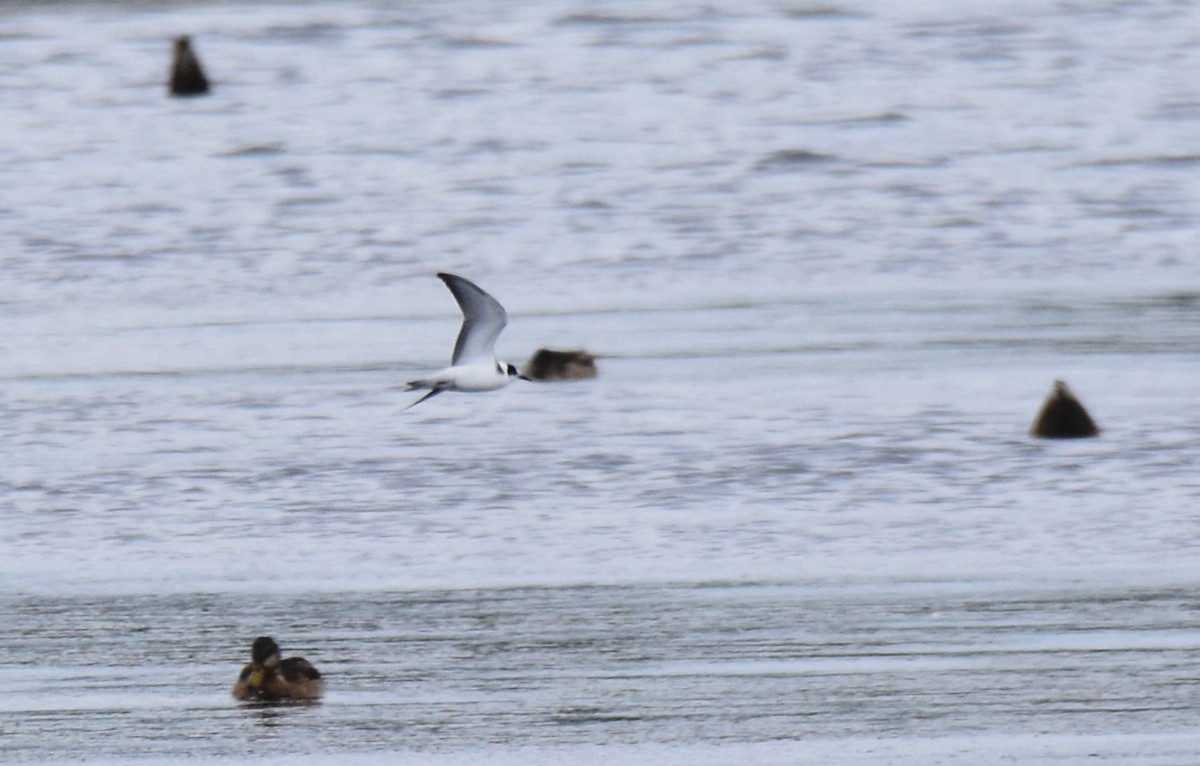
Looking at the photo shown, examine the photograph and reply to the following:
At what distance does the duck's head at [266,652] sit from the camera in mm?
8453

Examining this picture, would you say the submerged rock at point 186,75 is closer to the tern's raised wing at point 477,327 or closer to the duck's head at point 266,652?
the tern's raised wing at point 477,327

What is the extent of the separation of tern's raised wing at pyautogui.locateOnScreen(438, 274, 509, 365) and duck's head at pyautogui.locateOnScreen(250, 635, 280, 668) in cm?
326

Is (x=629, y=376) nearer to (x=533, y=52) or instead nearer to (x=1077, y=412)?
(x=1077, y=412)

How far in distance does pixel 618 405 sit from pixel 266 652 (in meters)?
4.76

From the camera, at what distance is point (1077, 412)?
11977 mm

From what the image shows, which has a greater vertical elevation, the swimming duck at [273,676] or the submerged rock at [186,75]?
the swimming duck at [273,676]

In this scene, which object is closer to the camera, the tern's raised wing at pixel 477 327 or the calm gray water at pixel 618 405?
the calm gray water at pixel 618 405

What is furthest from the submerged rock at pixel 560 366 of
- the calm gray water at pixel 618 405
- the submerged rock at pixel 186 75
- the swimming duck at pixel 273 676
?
the submerged rock at pixel 186 75

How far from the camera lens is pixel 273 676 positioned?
845cm

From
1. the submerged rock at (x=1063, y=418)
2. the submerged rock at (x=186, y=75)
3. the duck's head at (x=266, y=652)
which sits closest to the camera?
the duck's head at (x=266, y=652)

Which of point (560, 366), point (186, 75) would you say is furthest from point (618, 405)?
point (186, 75)

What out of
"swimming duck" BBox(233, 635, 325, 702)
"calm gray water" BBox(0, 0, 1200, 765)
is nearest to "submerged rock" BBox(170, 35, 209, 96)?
"calm gray water" BBox(0, 0, 1200, 765)

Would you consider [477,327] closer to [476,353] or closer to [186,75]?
[476,353]

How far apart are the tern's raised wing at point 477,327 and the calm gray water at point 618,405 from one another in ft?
1.40
